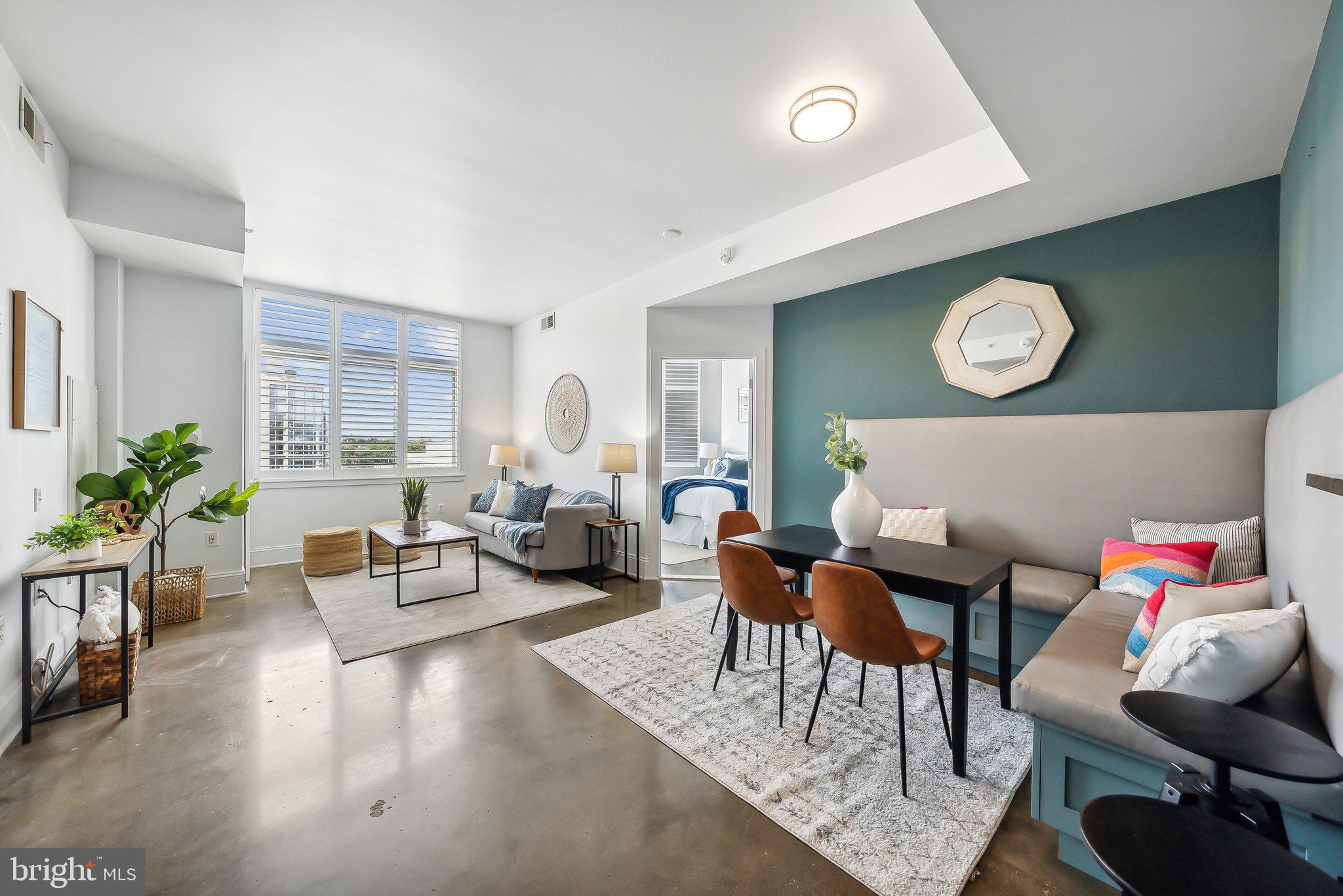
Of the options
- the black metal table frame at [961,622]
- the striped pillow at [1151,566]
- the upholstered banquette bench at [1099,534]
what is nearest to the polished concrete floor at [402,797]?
the black metal table frame at [961,622]

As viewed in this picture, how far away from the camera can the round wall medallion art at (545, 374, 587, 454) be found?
19.2 feet

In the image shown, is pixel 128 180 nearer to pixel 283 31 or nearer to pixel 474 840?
pixel 283 31

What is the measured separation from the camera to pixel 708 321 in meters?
4.93

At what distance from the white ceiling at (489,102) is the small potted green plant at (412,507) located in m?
2.06

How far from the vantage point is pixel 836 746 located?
7.30 ft

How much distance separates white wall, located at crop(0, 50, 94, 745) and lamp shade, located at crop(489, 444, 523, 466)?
3.60 meters

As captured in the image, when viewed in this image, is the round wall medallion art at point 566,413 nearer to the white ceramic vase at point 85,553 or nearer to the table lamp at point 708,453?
the table lamp at point 708,453

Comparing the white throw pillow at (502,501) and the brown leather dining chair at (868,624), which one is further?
the white throw pillow at (502,501)

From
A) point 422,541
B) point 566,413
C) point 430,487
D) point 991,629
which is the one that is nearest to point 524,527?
point 422,541

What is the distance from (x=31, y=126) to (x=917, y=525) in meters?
5.13

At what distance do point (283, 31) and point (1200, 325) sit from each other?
4413 millimetres

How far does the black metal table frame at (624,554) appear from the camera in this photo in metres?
4.85

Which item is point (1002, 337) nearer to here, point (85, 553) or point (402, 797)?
point (402, 797)

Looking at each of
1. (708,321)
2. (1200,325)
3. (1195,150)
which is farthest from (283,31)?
(1200,325)
